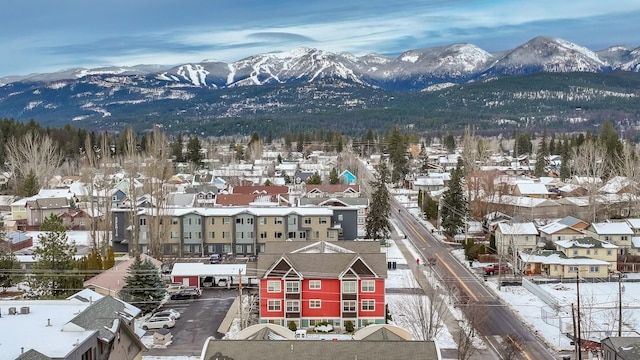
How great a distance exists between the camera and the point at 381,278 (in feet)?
94.4

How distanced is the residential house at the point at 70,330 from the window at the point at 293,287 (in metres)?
7.87

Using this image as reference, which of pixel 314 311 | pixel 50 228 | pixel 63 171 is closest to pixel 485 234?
pixel 314 311

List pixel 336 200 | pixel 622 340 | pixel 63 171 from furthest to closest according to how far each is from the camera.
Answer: pixel 63 171 → pixel 336 200 → pixel 622 340

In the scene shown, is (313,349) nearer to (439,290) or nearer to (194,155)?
(439,290)

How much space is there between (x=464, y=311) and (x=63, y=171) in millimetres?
70445

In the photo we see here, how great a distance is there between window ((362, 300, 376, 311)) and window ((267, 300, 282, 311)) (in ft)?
12.4

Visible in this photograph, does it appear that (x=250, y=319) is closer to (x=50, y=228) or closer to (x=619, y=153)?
(x=50, y=228)

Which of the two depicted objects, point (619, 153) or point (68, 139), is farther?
point (68, 139)

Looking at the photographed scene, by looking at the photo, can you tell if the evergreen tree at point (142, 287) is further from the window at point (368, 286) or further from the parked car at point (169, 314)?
the window at point (368, 286)

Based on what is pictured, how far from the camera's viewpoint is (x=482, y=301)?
106 feet

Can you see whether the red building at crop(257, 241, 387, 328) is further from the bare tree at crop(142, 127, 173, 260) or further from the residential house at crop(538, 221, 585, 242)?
the residential house at crop(538, 221, 585, 242)

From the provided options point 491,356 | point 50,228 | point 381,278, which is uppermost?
point 50,228

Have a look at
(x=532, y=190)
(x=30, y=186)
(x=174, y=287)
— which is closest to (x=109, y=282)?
(x=174, y=287)

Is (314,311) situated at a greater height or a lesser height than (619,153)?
lesser
